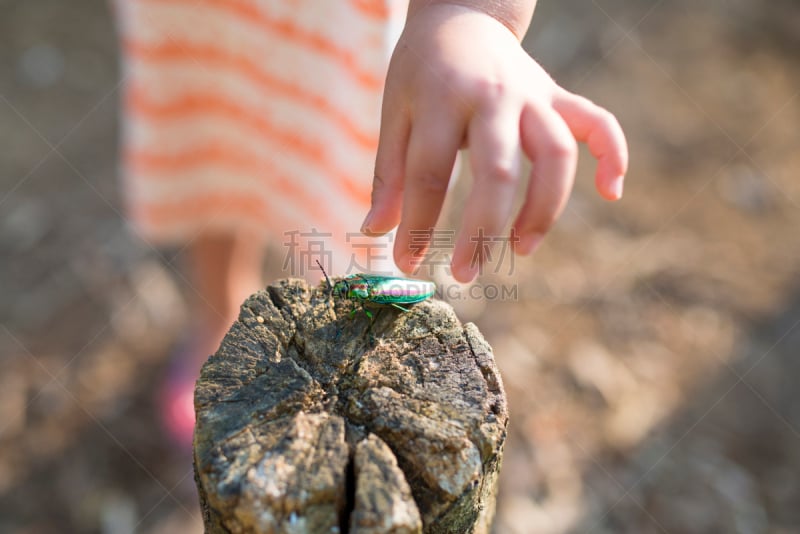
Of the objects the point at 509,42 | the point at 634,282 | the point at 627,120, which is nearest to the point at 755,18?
the point at 627,120

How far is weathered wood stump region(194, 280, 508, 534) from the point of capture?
0.93m

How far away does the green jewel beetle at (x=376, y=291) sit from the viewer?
4.22ft

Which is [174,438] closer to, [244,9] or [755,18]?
[244,9]

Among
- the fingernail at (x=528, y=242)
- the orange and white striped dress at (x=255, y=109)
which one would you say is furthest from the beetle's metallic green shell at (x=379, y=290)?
the orange and white striped dress at (x=255, y=109)

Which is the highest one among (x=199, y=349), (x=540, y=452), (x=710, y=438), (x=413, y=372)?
(x=413, y=372)

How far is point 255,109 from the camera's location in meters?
2.54

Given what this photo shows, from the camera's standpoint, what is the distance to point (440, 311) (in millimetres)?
1250

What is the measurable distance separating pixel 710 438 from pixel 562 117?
2127mm

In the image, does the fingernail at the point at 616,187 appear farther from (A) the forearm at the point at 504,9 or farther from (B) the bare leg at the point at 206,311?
(B) the bare leg at the point at 206,311

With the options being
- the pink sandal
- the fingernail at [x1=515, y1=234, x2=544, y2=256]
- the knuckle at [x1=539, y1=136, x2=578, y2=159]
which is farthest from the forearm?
the pink sandal

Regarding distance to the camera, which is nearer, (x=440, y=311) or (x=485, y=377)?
(x=485, y=377)

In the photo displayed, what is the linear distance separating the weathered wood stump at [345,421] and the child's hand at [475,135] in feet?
0.73

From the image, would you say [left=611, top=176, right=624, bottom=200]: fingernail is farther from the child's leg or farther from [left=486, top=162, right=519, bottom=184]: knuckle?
the child's leg

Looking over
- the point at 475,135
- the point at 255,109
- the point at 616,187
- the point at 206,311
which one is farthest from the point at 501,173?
the point at 206,311
